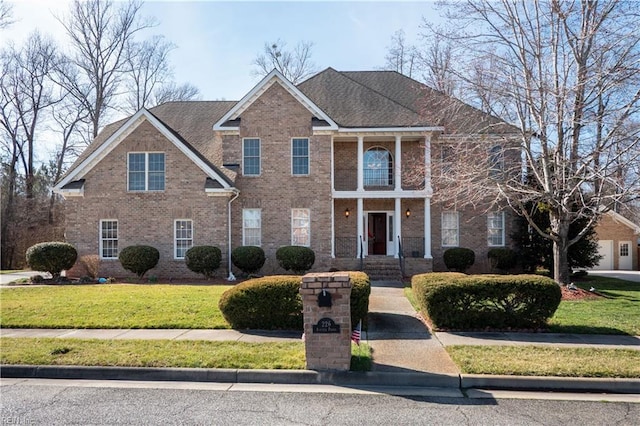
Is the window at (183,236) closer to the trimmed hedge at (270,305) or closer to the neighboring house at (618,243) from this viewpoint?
the trimmed hedge at (270,305)

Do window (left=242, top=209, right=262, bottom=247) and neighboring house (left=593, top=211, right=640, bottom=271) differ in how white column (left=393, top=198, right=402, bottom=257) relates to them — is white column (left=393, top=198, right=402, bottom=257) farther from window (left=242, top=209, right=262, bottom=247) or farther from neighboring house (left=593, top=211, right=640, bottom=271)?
neighboring house (left=593, top=211, right=640, bottom=271)

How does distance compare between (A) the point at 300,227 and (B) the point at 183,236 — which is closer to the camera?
(B) the point at 183,236

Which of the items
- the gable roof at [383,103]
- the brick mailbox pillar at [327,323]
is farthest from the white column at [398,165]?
the brick mailbox pillar at [327,323]

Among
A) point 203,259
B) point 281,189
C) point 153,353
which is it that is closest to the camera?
point 153,353

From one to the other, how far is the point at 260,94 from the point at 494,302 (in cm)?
1387

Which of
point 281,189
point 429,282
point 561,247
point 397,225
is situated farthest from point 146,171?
point 561,247

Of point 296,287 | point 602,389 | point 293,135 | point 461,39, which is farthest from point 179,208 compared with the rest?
point 602,389

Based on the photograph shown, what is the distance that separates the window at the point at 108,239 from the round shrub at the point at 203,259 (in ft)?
11.5

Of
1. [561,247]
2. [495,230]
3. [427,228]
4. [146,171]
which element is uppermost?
[146,171]

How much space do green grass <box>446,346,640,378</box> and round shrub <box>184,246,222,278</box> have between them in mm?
11836

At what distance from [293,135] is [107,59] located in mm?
26910

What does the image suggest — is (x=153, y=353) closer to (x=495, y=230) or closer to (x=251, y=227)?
(x=251, y=227)

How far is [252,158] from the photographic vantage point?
19.2 meters

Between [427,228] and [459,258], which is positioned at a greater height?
[427,228]
